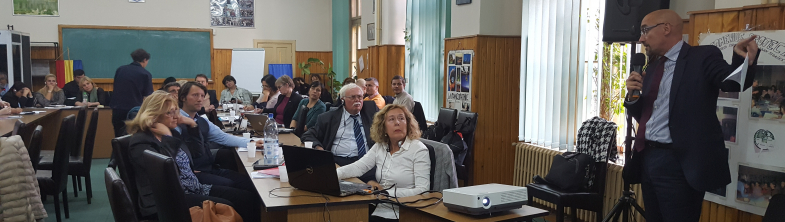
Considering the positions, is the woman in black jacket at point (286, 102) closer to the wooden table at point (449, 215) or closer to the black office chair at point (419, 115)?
the black office chair at point (419, 115)

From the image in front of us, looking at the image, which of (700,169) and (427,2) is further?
(427,2)

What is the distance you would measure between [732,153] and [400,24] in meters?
6.12

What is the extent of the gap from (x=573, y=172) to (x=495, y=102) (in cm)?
172

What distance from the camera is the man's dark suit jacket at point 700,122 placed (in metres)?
2.62

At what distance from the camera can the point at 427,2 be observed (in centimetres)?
763

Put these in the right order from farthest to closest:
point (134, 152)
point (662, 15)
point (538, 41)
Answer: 1. point (538, 41)
2. point (134, 152)
3. point (662, 15)

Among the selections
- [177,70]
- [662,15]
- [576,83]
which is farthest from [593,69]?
[177,70]

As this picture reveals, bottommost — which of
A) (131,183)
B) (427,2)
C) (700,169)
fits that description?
(131,183)

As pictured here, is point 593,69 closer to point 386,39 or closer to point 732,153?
point 732,153

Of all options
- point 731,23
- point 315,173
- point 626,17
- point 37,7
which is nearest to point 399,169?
point 315,173

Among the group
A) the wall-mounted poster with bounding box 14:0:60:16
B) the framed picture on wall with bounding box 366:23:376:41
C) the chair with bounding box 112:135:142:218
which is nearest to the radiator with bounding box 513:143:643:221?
the chair with bounding box 112:135:142:218

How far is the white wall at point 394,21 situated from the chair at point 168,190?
650 cm

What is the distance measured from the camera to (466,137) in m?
5.32

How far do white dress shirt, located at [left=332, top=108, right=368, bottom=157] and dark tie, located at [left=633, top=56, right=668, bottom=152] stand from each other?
2160 mm
